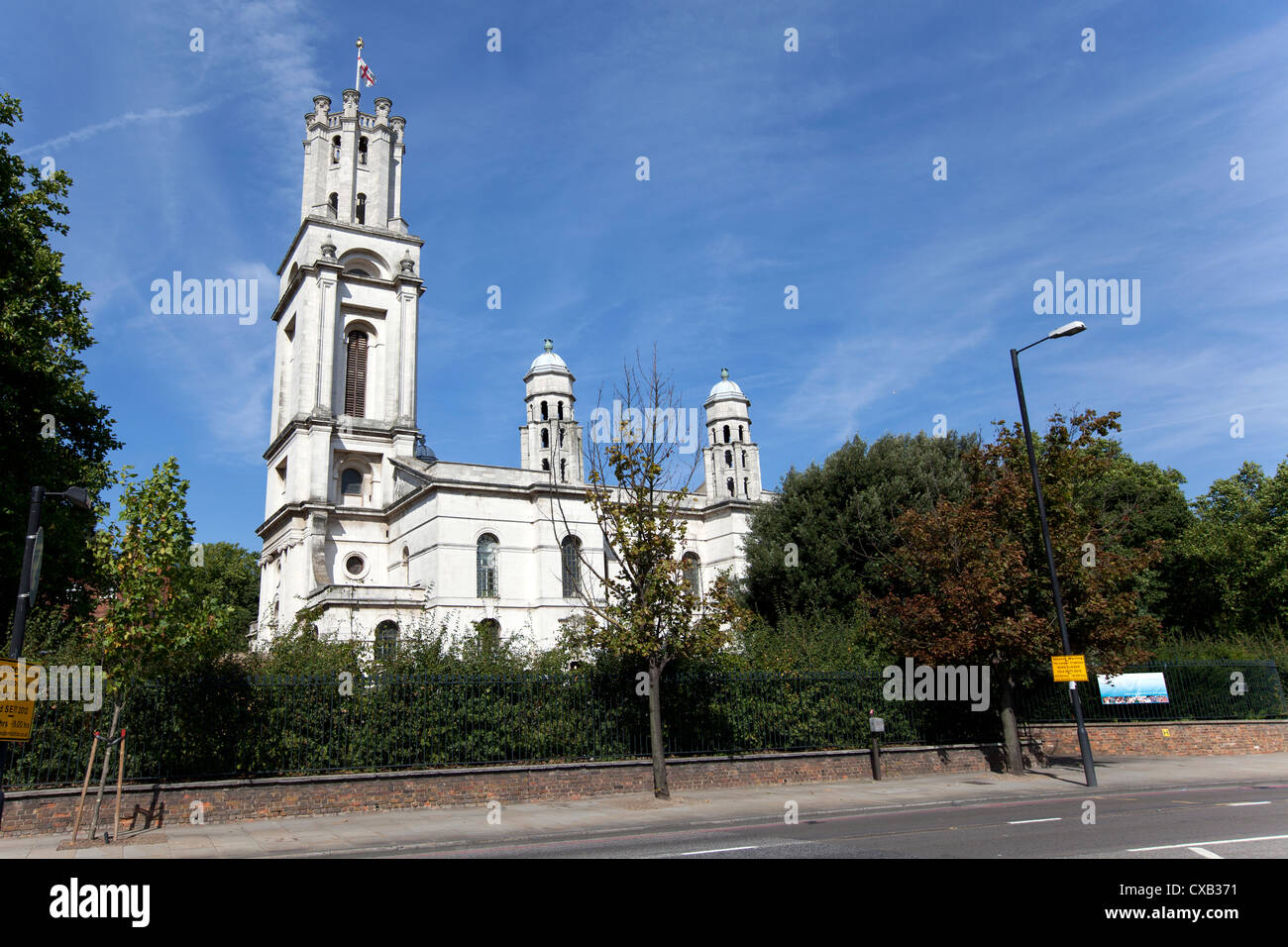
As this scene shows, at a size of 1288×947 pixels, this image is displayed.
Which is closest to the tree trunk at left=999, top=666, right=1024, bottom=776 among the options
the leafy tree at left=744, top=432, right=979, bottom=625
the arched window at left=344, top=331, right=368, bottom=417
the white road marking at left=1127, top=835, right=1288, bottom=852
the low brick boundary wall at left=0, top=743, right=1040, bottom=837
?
the low brick boundary wall at left=0, top=743, right=1040, bottom=837

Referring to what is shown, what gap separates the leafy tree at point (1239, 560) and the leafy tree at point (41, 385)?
41.4 m

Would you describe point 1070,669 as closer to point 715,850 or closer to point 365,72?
point 715,850

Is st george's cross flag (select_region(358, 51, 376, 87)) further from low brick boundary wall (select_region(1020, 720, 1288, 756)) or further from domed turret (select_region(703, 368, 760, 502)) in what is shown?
low brick boundary wall (select_region(1020, 720, 1288, 756))

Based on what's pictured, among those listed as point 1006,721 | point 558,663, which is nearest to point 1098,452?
point 1006,721

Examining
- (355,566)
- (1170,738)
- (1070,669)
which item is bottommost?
(1170,738)

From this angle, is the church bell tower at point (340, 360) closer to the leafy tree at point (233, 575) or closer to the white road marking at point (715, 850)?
the leafy tree at point (233, 575)

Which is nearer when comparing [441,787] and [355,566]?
[441,787]

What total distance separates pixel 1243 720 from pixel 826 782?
50.9 feet

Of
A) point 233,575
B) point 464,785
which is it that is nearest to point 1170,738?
point 464,785

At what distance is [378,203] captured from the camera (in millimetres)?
49562

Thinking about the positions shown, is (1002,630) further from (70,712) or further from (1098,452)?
(70,712)

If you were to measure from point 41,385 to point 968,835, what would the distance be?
22348 mm

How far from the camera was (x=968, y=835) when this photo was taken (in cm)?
1077

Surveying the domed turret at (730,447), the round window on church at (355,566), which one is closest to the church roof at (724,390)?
the domed turret at (730,447)
